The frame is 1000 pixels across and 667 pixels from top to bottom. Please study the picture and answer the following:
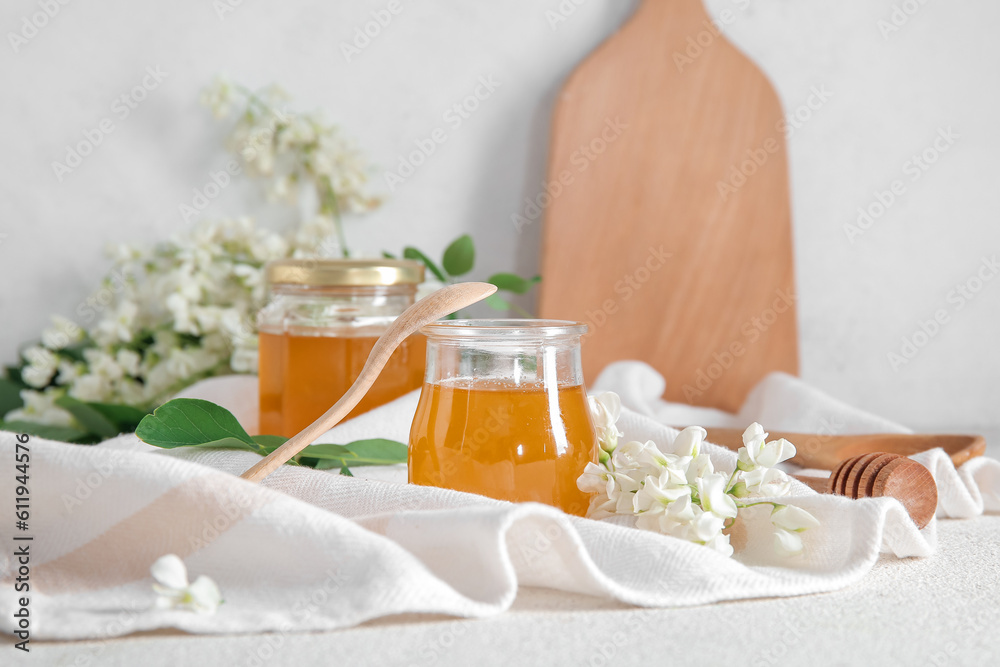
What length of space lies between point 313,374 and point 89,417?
33 cm

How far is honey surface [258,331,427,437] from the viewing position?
0.78 meters

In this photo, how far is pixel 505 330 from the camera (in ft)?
1.93

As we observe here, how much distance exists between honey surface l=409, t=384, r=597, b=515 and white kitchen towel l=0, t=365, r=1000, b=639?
4 centimetres

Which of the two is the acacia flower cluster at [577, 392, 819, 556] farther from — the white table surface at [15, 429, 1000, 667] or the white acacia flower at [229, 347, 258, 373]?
the white acacia flower at [229, 347, 258, 373]

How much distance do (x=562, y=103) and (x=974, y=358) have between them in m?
0.77

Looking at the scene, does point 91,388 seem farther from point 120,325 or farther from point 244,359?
point 244,359

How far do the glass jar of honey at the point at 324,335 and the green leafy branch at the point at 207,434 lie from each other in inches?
3.6

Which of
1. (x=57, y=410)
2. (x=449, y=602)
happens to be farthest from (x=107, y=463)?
(x=57, y=410)

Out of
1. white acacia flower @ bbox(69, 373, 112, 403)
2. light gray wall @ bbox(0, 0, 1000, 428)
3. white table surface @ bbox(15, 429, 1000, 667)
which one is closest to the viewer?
white table surface @ bbox(15, 429, 1000, 667)

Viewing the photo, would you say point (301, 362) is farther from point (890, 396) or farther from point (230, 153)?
point (890, 396)

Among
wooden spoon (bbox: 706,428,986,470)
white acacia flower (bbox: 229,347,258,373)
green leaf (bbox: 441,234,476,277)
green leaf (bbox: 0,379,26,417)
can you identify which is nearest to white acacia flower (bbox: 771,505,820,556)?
wooden spoon (bbox: 706,428,986,470)

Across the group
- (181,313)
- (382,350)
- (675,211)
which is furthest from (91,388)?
(675,211)

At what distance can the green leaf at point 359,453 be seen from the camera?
69cm

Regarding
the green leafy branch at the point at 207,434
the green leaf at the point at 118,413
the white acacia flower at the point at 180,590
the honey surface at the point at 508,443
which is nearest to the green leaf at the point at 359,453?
the green leafy branch at the point at 207,434
